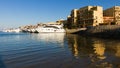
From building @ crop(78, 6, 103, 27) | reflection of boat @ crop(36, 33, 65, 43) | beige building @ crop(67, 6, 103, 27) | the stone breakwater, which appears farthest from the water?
beige building @ crop(67, 6, 103, 27)

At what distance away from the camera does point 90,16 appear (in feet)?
313

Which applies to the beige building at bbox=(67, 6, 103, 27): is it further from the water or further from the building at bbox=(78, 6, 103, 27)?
the water

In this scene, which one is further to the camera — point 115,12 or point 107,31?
point 115,12

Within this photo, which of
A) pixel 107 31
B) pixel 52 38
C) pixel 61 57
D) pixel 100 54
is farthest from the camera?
pixel 107 31

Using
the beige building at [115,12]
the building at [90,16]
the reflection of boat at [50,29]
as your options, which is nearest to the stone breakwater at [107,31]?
the building at [90,16]

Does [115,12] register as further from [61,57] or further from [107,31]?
[61,57]

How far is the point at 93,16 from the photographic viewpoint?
92125mm

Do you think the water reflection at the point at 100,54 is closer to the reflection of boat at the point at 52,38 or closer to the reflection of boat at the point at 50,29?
the reflection of boat at the point at 52,38

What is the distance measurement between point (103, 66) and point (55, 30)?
306 ft

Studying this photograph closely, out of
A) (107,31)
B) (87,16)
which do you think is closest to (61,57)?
(107,31)

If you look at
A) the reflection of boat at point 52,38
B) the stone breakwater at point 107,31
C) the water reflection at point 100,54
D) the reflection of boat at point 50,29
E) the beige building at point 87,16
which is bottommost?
the water reflection at point 100,54

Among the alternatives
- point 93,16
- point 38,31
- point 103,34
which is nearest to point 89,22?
point 93,16

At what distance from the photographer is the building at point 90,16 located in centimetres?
9188

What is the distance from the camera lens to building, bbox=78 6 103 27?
91.9 m
